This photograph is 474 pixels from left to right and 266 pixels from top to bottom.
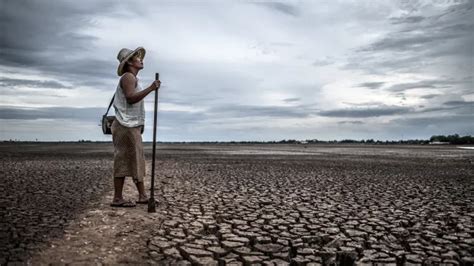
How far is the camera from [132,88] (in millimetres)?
4402

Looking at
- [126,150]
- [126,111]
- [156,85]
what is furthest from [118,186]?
[156,85]

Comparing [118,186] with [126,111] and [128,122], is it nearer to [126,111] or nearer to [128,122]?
[128,122]

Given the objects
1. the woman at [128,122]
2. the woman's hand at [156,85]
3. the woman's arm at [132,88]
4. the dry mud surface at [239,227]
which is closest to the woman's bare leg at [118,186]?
the woman at [128,122]

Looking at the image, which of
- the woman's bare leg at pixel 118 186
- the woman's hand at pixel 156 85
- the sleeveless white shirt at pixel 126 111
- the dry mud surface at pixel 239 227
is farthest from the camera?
the woman's bare leg at pixel 118 186

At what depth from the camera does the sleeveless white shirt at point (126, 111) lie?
4.48m

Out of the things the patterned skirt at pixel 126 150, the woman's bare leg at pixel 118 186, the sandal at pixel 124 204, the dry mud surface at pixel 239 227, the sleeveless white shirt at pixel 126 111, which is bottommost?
the dry mud surface at pixel 239 227

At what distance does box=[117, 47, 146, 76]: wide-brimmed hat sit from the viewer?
450 centimetres

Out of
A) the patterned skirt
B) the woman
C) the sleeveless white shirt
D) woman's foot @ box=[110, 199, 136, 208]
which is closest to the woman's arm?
the woman

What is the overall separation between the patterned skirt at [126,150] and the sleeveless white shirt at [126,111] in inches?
2.9

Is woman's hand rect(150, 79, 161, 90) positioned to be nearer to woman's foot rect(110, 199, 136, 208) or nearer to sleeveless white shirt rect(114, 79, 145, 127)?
sleeveless white shirt rect(114, 79, 145, 127)

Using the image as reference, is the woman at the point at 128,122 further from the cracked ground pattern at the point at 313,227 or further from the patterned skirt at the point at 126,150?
the cracked ground pattern at the point at 313,227

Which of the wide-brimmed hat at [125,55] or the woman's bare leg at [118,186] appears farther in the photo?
the woman's bare leg at [118,186]

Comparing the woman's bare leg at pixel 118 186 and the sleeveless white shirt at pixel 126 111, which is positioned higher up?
the sleeveless white shirt at pixel 126 111

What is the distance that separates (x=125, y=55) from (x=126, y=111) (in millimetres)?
711
